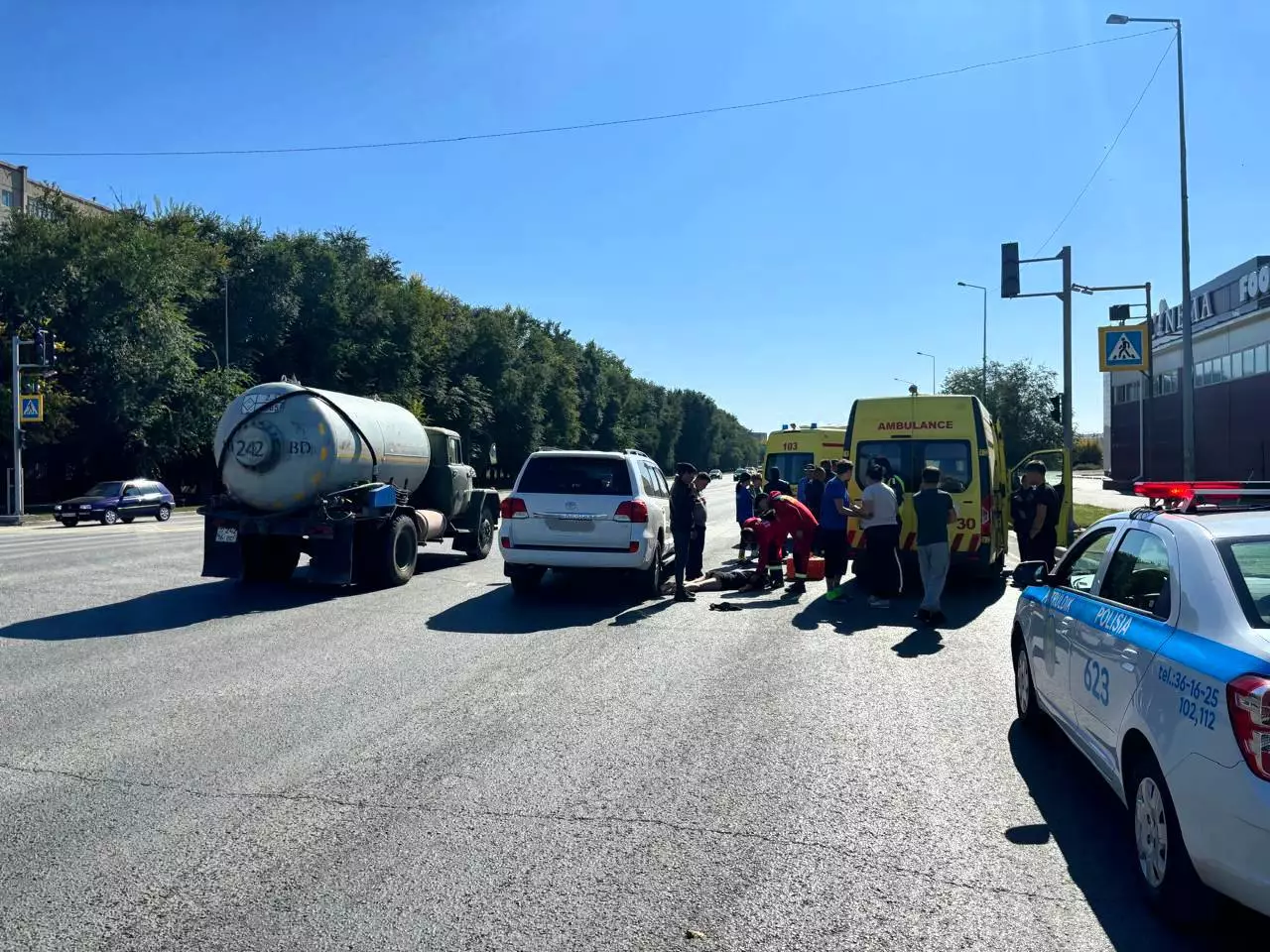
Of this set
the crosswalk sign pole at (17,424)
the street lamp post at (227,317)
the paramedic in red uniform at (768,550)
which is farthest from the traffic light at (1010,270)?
the street lamp post at (227,317)

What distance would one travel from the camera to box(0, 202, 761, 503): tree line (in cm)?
4028

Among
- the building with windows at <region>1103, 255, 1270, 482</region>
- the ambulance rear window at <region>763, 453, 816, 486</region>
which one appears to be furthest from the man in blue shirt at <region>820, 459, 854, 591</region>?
the building with windows at <region>1103, 255, 1270, 482</region>

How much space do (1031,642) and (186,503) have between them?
49.6 meters

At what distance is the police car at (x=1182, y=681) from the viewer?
10.5 feet

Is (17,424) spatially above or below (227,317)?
below

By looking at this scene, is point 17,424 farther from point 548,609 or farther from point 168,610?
point 548,609

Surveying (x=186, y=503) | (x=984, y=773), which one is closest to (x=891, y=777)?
(x=984, y=773)

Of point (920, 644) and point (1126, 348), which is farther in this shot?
point (1126, 348)

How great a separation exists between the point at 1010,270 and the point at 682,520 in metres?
12.2

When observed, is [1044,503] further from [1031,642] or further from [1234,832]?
[1234,832]

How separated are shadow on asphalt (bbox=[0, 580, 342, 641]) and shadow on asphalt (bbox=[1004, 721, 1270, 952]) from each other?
27.1 feet

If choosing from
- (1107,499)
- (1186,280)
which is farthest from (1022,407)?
(1186,280)

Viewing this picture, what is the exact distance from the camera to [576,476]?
12273mm

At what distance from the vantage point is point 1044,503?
12711mm
